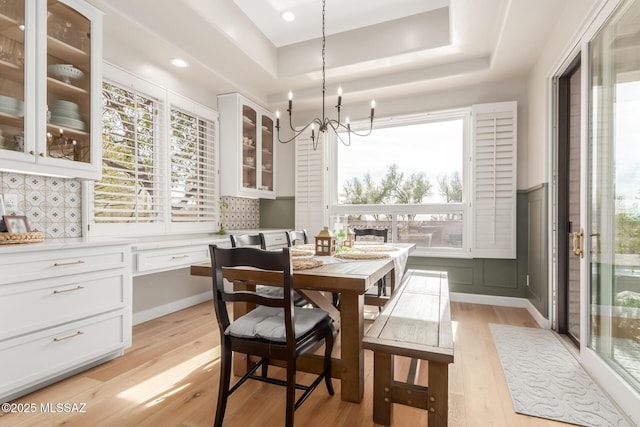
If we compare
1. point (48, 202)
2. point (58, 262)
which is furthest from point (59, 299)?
point (48, 202)

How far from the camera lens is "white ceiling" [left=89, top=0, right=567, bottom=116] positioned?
2615 mm

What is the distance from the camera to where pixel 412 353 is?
4.55 feet

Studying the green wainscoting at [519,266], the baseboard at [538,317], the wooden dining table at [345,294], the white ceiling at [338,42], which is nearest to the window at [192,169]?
the white ceiling at [338,42]

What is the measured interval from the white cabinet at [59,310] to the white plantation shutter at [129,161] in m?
0.74

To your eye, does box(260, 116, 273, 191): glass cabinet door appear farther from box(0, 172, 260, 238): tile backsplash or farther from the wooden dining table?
the wooden dining table

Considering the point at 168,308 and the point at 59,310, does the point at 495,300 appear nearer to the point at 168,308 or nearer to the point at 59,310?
the point at 168,308

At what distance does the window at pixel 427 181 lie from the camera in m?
3.65

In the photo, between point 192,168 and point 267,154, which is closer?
point 192,168

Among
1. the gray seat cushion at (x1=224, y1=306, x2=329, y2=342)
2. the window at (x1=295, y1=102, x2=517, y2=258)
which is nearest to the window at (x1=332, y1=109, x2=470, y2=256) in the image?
the window at (x1=295, y1=102, x2=517, y2=258)

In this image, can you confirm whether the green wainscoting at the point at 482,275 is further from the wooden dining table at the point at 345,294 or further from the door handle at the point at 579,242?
the wooden dining table at the point at 345,294

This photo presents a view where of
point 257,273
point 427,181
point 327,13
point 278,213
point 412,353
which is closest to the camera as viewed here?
point 412,353

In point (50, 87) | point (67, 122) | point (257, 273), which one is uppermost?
point (50, 87)

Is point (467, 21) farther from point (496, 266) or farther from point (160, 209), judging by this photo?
point (160, 209)

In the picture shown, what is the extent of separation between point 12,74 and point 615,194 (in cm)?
359
